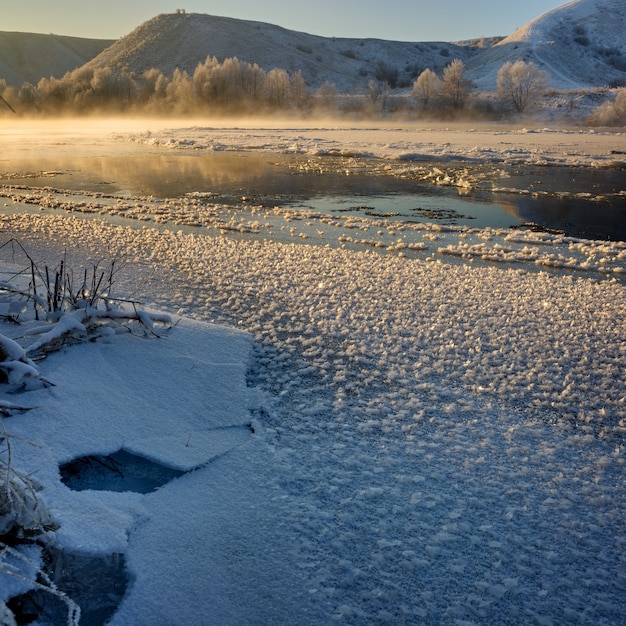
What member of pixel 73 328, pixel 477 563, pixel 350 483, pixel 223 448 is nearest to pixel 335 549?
pixel 350 483

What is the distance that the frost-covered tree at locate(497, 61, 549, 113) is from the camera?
5344 cm

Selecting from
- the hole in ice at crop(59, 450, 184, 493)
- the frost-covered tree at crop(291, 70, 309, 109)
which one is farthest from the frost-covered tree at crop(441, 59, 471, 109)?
the hole in ice at crop(59, 450, 184, 493)

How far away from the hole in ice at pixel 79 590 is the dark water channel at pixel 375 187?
967 centimetres

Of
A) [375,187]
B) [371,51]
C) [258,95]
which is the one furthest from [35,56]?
[375,187]

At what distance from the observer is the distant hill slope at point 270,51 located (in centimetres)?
9194

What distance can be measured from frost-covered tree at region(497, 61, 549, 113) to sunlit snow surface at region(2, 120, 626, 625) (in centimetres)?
5470

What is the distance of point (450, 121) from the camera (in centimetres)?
5225

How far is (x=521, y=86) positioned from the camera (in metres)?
54.1

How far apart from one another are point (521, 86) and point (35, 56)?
421 ft

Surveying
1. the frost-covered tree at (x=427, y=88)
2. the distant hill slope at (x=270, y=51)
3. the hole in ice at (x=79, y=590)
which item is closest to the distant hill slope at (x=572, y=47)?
the frost-covered tree at (x=427, y=88)

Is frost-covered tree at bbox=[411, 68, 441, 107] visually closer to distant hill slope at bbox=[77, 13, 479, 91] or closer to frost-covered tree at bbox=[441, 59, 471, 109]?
frost-covered tree at bbox=[441, 59, 471, 109]

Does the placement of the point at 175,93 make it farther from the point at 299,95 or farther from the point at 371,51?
the point at 371,51

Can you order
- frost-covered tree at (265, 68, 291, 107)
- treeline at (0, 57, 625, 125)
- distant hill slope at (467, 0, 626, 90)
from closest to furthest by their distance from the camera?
treeline at (0, 57, 625, 125) < frost-covered tree at (265, 68, 291, 107) < distant hill slope at (467, 0, 626, 90)

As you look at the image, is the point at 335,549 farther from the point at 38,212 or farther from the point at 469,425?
the point at 38,212
